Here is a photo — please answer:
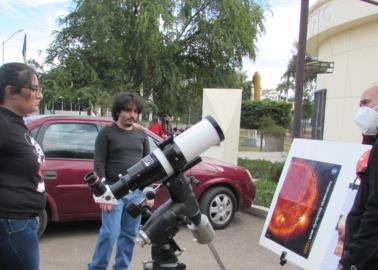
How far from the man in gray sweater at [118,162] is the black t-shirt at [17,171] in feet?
3.70

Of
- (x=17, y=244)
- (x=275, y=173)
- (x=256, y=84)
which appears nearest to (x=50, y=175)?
(x=17, y=244)

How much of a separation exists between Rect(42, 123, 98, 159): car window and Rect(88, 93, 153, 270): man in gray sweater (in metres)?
2.14

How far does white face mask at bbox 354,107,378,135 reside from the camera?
267cm

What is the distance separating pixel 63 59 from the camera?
18.3m

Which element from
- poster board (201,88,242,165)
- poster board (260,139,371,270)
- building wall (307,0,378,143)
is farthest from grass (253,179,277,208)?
poster board (260,139,371,270)

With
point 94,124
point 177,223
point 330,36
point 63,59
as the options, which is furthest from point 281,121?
point 177,223

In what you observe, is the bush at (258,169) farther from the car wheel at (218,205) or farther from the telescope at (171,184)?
the telescope at (171,184)

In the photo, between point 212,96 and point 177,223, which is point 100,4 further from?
point 177,223

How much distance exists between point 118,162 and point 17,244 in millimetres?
1481

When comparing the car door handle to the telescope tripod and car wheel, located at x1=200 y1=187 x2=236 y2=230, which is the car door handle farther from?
the telescope tripod

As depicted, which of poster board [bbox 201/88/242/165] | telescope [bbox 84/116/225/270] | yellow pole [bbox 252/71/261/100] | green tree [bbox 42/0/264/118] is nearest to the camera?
telescope [bbox 84/116/225/270]

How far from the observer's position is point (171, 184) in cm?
211

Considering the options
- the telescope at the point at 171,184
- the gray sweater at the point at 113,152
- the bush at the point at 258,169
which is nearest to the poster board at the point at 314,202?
the gray sweater at the point at 113,152

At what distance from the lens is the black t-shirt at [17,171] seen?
9.00 feet
